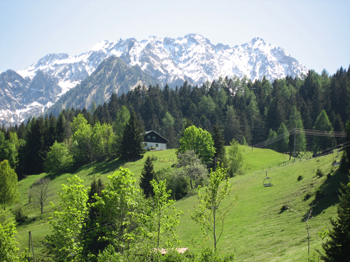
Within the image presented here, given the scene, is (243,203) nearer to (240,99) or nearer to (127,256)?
(127,256)

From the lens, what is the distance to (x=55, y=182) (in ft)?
253

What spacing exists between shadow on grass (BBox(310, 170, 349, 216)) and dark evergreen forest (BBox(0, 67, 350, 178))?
53650mm

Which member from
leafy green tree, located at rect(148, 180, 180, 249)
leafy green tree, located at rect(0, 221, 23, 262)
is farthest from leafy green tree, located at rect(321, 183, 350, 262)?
leafy green tree, located at rect(0, 221, 23, 262)

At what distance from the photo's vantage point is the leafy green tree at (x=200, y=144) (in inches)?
2724

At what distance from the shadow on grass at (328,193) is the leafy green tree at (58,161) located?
69956mm

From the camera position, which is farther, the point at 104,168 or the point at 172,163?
the point at 104,168

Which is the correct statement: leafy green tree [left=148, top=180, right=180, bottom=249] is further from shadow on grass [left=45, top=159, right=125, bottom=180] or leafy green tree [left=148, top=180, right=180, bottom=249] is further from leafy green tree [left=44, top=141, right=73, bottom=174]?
leafy green tree [left=44, top=141, right=73, bottom=174]

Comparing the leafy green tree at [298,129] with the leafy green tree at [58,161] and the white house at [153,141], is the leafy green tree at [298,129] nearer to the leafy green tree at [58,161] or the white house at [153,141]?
the white house at [153,141]

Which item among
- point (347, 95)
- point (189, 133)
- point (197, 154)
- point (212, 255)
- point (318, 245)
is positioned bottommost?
point (318, 245)

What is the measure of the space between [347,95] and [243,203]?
96.3m

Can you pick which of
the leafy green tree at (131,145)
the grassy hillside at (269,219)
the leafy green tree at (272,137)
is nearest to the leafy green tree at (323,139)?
the leafy green tree at (272,137)

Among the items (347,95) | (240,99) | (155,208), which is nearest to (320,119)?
(347,95)

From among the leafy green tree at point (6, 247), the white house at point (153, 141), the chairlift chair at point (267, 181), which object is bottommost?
the leafy green tree at point (6, 247)

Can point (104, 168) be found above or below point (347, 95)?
below
